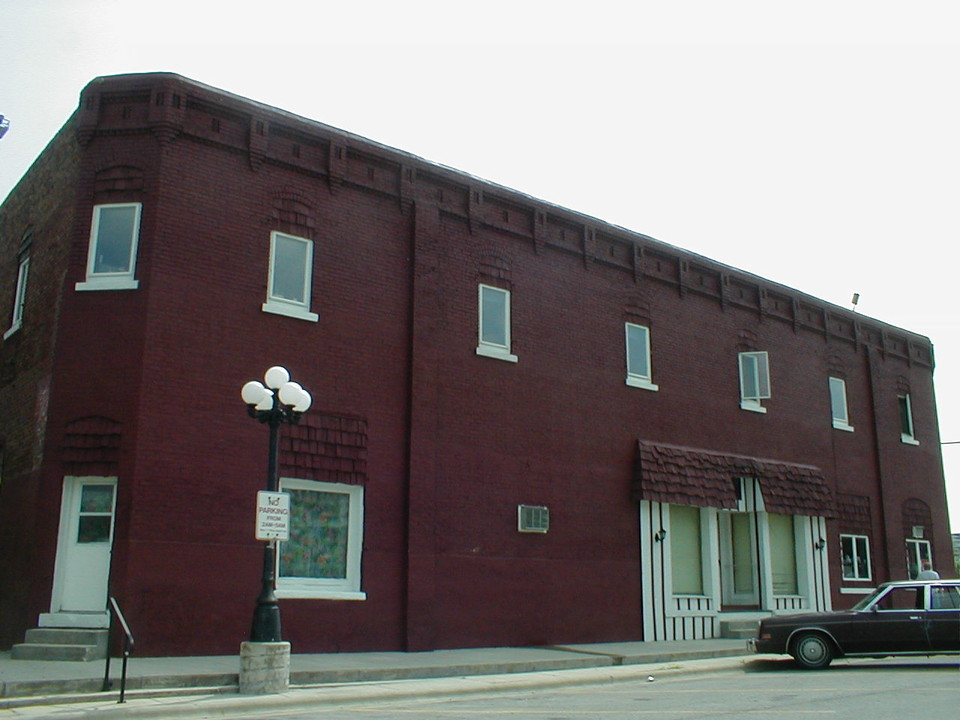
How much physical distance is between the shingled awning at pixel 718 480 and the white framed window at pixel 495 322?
4.08m

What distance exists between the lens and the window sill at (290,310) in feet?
55.1

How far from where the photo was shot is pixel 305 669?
13891mm

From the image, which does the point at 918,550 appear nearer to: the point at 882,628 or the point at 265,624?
the point at 882,628

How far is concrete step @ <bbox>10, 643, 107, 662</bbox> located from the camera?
14117 millimetres

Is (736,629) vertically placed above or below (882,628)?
below

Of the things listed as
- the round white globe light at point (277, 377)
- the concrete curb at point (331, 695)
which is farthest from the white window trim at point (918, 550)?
the round white globe light at point (277, 377)

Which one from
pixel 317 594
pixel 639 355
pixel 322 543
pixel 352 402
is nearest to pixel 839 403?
pixel 639 355

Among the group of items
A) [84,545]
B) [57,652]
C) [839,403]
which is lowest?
[57,652]

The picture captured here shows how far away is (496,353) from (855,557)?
13.5m

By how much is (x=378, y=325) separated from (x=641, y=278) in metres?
7.64

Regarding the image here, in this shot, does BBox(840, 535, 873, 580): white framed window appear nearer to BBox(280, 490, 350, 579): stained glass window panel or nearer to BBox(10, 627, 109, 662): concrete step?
BBox(280, 490, 350, 579): stained glass window panel

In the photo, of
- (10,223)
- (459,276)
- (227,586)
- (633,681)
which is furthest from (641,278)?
(10,223)

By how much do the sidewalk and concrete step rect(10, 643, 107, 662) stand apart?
209mm

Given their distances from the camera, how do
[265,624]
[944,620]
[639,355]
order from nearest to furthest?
[265,624], [944,620], [639,355]
